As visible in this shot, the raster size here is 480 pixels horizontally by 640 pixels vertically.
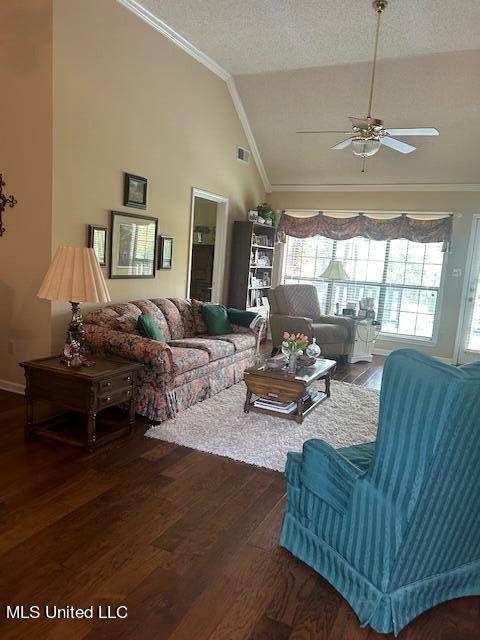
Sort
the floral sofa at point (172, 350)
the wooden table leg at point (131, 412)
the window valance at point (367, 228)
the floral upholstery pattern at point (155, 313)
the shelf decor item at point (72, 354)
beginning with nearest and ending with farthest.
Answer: the shelf decor item at point (72, 354)
the wooden table leg at point (131, 412)
the floral sofa at point (172, 350)
the floral upholstery pattern at point (155, 313)
the window valance at point (367, 228)

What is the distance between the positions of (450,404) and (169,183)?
181 inches

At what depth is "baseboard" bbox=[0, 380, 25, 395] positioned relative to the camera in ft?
14.1

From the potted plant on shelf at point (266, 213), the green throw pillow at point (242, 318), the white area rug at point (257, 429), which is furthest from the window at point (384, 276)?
the white area rug at point (257, 429)

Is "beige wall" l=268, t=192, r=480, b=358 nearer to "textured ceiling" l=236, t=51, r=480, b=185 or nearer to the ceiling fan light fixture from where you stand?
"textured ceiling" l=236, t=51, r=480, b=185

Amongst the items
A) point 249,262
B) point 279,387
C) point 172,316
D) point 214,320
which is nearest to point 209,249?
point 249,262

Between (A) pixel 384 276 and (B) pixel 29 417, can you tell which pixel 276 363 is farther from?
(A) pixel 384 276

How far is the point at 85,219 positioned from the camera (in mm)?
4281

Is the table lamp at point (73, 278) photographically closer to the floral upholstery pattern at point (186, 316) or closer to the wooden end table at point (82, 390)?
the wooden end table at point (82, 390)

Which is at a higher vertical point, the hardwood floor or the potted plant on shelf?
the potted plant on shelf

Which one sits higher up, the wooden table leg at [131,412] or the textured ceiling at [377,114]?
the textured ceiling at [377,114]

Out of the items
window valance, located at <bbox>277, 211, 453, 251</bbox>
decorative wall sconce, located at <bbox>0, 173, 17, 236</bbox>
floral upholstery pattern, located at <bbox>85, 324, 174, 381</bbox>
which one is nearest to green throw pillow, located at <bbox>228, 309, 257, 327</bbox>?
floral upholstery pattern, located at <bbox>85, 324, 174, 381</bbox>

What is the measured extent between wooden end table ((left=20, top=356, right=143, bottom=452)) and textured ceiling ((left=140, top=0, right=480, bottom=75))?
3.44 meters

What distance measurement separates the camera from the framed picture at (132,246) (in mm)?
4676

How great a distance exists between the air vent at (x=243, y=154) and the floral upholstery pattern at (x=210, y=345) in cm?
329
